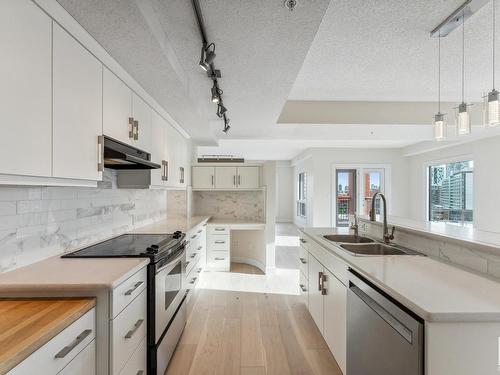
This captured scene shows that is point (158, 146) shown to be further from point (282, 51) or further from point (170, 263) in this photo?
point (282, 51)

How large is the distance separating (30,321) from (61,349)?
16 centimetres

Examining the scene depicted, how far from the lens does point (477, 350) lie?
1.06 m

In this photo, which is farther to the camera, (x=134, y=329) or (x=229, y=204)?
(x=229, y=204)

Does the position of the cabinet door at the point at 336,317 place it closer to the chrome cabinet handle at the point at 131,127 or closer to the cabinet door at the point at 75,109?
the cabinet door at the point at 75,109

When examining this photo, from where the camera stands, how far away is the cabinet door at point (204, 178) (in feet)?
16.7

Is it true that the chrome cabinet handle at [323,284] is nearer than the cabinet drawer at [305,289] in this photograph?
Yes

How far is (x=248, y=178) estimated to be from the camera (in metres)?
5.06

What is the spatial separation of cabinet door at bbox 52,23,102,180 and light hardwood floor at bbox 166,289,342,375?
1678mm

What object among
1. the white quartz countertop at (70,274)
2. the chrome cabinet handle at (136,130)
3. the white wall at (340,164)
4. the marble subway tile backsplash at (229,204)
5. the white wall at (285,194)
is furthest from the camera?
the white wall at (285,194)

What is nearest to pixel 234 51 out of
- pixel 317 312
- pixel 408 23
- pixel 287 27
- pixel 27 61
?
pixel 287 27

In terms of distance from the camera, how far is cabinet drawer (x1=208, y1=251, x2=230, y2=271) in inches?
186

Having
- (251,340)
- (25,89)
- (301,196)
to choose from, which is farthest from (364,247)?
(301,196)

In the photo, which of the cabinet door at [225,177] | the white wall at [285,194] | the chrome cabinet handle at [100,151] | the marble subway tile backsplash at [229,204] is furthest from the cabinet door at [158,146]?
the white wall at [285,194]

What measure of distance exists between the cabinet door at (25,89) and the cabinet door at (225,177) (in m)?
3.76
